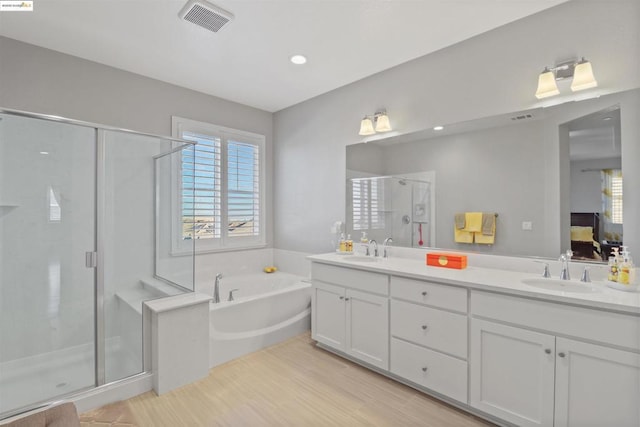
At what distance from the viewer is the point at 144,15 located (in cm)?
219

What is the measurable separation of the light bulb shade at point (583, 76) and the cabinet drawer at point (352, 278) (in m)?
1.78

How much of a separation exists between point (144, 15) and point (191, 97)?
1.34 metres

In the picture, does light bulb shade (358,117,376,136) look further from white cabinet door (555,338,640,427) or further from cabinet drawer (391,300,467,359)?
white cabinet door (555,338,640,427)

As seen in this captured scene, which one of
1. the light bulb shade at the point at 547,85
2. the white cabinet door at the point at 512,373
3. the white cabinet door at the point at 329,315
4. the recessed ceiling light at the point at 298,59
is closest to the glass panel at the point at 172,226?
the white cabinet door at the point at 329,315

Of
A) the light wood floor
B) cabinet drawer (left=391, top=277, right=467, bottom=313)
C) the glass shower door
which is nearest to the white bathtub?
the light wood floor

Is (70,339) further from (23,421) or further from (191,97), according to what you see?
(191,97)

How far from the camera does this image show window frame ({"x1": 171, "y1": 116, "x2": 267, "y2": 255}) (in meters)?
2.73

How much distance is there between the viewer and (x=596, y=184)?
1.90 metres

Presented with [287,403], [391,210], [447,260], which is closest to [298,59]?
[391,210]

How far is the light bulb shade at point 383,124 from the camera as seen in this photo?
2.95 metres

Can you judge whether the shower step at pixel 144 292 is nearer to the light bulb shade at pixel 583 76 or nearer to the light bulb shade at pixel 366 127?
the light bulb shade at pixel 366 127

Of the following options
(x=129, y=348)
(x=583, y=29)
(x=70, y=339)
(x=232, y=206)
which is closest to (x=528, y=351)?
(x=583, y=29)

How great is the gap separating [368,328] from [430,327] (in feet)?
1.75

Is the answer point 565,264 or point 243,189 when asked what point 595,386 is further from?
point 243,189
